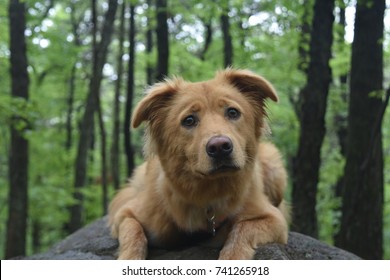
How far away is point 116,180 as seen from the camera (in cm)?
1112

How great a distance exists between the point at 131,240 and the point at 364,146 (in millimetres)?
3566

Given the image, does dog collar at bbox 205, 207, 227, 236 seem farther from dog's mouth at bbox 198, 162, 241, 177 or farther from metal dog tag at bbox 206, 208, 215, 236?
dog's mouth at bbox 198, 162, 241, 177

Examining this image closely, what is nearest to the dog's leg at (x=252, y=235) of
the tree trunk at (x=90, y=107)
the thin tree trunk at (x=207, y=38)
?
the tree trunk at (x=90, y=107)

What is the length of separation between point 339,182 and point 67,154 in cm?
844

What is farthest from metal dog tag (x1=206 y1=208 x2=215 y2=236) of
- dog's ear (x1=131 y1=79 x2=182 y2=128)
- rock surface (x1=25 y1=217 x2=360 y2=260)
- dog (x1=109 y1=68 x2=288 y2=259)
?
dog's ear (x1=131 y1=79 x2=182 y2=128)

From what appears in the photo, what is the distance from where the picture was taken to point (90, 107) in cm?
1002

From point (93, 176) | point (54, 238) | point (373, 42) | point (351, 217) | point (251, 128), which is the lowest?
point (54, 238)

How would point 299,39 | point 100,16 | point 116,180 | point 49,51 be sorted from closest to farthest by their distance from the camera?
point 299,39
point 116,180
point 49,51
point 100,16

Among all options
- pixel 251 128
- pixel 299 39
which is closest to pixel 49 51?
pixel 299 39

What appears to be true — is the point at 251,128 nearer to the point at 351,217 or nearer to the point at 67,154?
the point at 351,217

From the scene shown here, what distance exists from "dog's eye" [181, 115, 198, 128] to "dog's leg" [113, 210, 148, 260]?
3.16ft

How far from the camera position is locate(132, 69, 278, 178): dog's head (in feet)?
10.1

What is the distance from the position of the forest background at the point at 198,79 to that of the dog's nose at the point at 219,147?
1395mm

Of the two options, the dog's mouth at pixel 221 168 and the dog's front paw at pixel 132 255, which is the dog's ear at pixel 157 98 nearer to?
the dog's mouth at pixel 221 168
